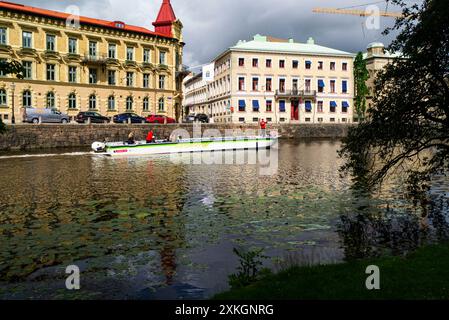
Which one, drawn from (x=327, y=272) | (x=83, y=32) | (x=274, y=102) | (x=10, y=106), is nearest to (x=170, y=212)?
(x=327, y=272)

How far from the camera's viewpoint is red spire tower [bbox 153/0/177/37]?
2761 inches

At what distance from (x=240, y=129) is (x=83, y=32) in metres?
28.4

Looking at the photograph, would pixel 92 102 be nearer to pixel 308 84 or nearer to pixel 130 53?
pixel 130 53

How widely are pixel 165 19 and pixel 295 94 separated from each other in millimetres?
28459

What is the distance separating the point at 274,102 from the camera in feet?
261

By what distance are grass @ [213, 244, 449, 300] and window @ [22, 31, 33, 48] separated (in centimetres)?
5586

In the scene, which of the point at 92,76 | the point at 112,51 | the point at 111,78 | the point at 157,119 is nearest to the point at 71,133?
the point at 157,119

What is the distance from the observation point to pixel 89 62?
2359 inches

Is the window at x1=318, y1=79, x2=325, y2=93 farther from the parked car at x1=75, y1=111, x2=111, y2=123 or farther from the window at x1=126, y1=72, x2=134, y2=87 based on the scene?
the parked car at x1=75, y1=111, x2=111, y2=123

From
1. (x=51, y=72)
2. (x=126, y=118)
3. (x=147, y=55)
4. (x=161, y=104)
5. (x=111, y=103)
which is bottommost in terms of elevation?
(x=126, y=118)

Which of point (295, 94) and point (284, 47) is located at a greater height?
point (284, 47)

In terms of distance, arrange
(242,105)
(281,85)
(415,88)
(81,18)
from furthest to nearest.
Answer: (281,85), (242,105), (81,18), (415,88)

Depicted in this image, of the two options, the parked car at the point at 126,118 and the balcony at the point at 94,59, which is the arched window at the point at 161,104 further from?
the balcony at the point at 94,59
